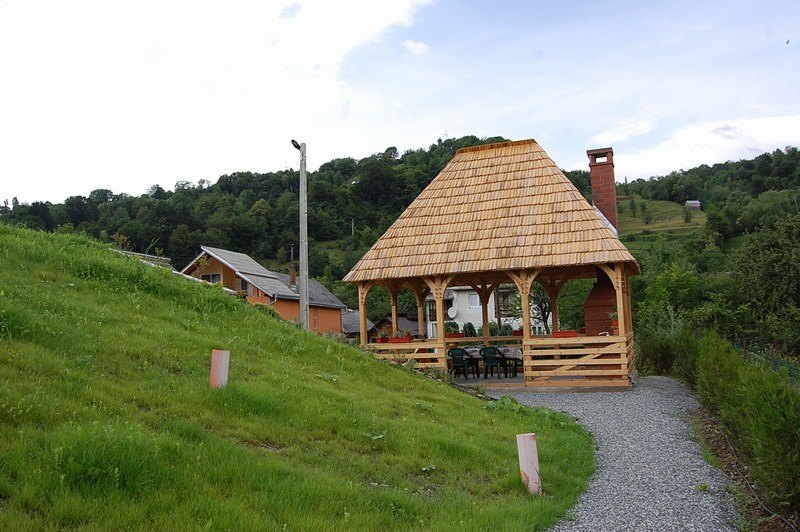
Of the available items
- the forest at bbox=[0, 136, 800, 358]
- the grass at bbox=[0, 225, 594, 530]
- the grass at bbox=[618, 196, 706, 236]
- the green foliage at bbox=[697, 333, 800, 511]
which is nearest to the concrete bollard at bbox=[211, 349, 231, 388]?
the grass at bbox=[0, 225, 594, 530]

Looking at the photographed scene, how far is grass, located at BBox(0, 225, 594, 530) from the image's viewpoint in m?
4.41

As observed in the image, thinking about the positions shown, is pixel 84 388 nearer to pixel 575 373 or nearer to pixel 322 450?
pixel 322 450

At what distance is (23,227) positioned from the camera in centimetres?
1239

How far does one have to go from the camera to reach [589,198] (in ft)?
156

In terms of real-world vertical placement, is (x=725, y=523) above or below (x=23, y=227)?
below

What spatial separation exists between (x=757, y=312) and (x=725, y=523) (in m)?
20.0

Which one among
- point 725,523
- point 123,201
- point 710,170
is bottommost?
point 725,523

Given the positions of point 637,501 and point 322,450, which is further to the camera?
point 637,501

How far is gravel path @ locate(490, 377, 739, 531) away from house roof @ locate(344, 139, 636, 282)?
402 centimetres

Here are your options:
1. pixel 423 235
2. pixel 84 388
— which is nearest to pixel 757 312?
pixel 423 235

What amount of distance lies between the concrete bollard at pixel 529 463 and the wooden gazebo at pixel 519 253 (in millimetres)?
8138

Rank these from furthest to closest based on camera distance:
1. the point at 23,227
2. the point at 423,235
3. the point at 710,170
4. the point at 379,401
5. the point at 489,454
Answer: the point at 710,170 < the point at 423,235 < the point at 23,227 < the point at 379,401 < the point at 489,454

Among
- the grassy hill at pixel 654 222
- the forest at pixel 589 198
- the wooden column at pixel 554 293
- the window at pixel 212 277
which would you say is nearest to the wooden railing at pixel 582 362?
the wooden column at pixel 554 293

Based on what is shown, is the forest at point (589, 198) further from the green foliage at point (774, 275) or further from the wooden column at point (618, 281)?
the wooden column at point (618, 281)
